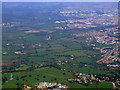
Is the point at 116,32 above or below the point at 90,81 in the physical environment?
above

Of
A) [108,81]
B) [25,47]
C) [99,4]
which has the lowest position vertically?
[108,81]

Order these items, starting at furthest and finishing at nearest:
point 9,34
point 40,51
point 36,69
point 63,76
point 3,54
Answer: point 9,34, point 40,51, point 3,54, point 36,69, point 63,76

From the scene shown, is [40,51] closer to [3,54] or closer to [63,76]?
[3,54]

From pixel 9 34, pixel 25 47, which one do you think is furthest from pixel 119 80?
pixel 9 34

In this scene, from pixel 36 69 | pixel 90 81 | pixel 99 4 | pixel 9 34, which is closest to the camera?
pixel 90 81

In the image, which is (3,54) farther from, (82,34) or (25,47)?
(82,34)

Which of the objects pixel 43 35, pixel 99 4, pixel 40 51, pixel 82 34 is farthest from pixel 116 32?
pixel 99 4

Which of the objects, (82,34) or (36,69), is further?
(82,34)
